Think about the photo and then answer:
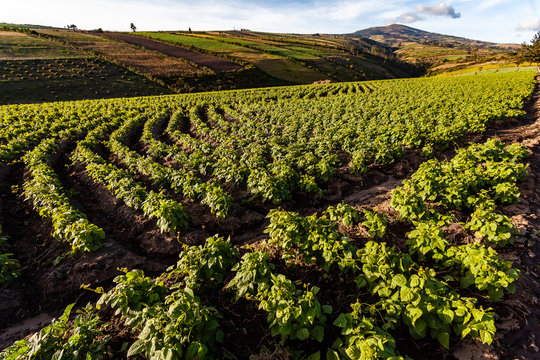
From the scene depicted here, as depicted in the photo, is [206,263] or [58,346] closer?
[58,346]

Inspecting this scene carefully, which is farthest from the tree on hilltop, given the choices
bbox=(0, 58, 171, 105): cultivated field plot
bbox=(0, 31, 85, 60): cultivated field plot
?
bbox=(0, 31, 85, 60): cultivated field plot

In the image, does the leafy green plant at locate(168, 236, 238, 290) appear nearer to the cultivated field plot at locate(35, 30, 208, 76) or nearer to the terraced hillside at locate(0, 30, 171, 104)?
the terraced hillside at locate(0, 30, 171, 104)

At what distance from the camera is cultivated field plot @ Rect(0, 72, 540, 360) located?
3898mm

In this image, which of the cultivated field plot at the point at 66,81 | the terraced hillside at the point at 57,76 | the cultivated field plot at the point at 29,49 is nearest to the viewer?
the cultivated field plot at the point at 66,81

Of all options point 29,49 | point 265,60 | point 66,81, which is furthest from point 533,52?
point 29,49

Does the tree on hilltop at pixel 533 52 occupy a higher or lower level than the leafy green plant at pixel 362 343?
higher

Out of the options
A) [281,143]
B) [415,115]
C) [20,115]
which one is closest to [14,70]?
[20,115]

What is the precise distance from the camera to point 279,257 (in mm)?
6371

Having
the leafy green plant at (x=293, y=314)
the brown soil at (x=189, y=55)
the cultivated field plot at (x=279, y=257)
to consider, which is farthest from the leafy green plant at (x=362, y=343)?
the brown soil at (x=189, y=55)

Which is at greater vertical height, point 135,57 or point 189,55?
point 189,55

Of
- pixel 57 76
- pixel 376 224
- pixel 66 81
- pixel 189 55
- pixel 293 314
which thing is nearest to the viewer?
pixel 293 314

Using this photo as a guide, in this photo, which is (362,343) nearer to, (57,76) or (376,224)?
(376,224)

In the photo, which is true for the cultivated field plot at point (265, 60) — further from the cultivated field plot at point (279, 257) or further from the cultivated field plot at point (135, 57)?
the cultivated field plot at point (279, 257)

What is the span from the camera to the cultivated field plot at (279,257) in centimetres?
390
